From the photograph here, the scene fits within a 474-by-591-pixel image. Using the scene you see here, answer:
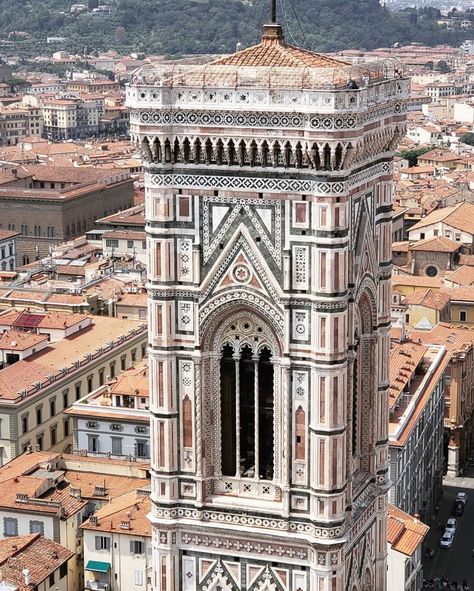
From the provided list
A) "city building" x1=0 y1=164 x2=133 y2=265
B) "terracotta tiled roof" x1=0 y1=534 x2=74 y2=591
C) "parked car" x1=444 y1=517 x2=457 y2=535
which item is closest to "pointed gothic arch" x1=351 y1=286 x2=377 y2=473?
"terracotta tiled roof" x1=0 y1=534 x2=74 y2=591

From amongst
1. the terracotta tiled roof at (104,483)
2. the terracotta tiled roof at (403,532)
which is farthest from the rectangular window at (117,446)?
the terracotta tiled roof at (403,532)

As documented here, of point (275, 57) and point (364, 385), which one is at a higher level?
point (275, 57)

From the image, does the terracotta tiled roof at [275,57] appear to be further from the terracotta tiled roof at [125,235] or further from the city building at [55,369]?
the terracotta tiled roof at [125,235]

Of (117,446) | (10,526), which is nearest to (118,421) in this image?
(117,446)

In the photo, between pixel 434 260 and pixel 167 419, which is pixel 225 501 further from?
pixel 434 260

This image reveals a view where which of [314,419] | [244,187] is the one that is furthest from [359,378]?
[244,187]

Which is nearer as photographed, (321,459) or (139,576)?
(321,459)

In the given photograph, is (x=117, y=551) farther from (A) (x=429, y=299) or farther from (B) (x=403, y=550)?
(A) (x=429, y=299)
